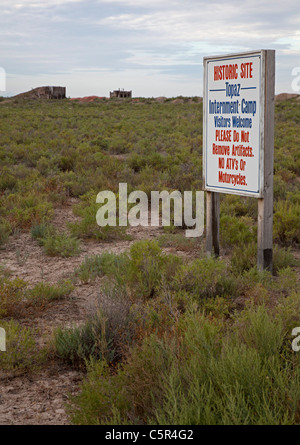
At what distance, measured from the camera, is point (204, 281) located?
5609mm

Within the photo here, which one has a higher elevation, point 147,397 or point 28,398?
point 147,397

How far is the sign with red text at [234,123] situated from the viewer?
621 centimetres

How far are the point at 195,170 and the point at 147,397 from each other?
10.7 m

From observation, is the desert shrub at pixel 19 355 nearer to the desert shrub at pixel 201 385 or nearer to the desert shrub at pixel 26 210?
the desert shrub at pixel 201 385

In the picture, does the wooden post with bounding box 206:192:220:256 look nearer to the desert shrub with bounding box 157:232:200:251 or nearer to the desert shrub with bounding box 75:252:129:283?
the desert shrub with bounding box 157:232:200:251

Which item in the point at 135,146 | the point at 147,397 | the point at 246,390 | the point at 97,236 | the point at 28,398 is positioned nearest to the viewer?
the point at 246,390

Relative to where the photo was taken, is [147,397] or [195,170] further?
[195,170]

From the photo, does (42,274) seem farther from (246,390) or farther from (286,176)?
(286,176)

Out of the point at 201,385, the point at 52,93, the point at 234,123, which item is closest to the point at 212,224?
the point at 234,123

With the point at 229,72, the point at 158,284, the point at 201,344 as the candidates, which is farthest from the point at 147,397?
the point at 229,72

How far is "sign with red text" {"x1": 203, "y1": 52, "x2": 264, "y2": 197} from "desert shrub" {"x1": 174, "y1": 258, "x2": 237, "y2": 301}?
3.89 feet

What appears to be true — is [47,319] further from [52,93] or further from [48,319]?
[52,93]

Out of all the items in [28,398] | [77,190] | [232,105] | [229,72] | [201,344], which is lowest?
[28,398]
